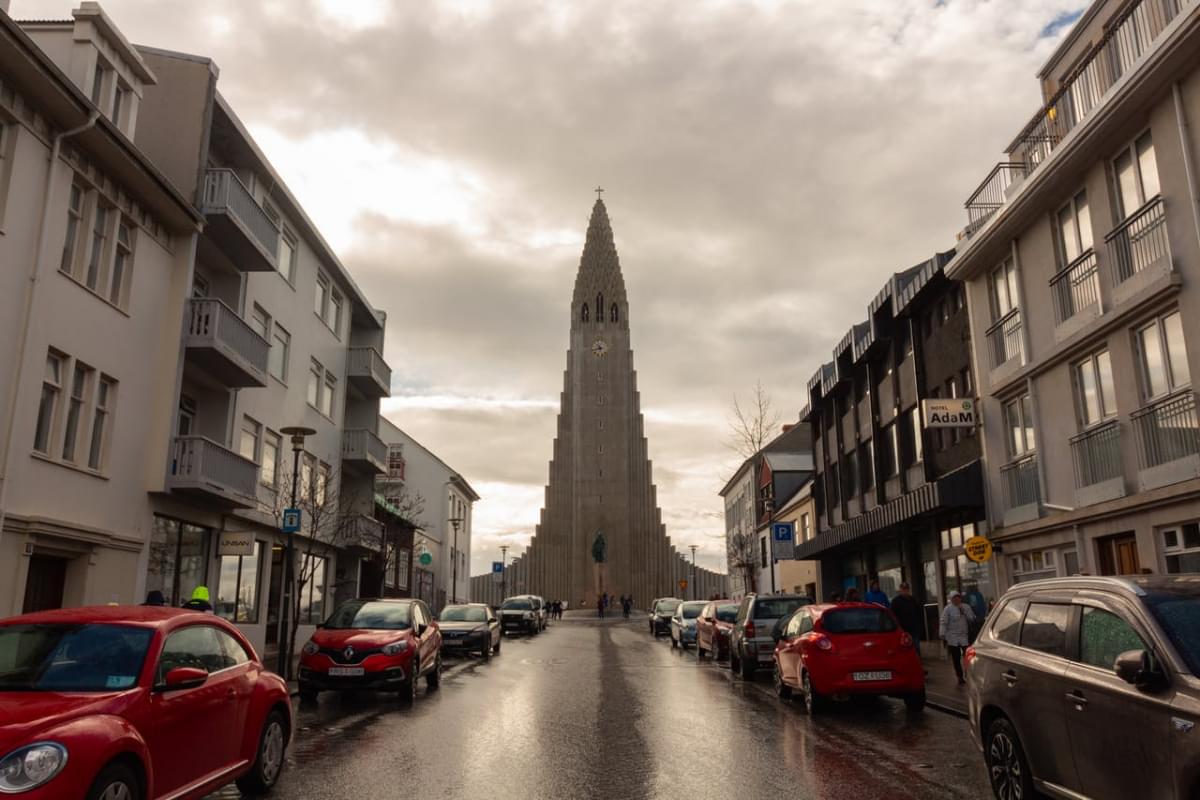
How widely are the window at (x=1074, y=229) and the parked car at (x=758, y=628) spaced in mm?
8410

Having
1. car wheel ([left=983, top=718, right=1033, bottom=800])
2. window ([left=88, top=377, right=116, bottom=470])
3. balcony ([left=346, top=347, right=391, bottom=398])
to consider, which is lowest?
car wheel ([left=983, top=718, right=1033, bottom=800])

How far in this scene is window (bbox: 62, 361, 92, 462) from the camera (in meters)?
15.9

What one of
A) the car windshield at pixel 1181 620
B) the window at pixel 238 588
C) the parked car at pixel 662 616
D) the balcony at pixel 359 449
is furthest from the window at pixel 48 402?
the parked car at pixel 662 616

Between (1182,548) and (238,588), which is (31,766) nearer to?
(1182,548)

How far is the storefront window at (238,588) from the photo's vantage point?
2225 cm

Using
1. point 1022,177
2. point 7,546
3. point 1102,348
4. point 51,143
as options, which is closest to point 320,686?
point 7,546

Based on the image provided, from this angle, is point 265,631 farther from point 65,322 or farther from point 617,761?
point 617,761

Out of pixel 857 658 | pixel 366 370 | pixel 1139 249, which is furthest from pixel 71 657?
Result: pixel 366 370

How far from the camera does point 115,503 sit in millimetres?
17266

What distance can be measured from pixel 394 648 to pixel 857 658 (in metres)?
7.04

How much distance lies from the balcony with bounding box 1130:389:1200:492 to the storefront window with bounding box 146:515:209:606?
18.0 metres

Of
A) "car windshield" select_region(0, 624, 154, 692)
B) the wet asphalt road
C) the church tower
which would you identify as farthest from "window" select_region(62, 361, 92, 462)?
the church tower

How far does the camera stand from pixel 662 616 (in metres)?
40.5

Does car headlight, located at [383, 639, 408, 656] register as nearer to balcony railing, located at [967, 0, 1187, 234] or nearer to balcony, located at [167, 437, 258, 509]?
balcony, located at [167, 437, 258, 509]
